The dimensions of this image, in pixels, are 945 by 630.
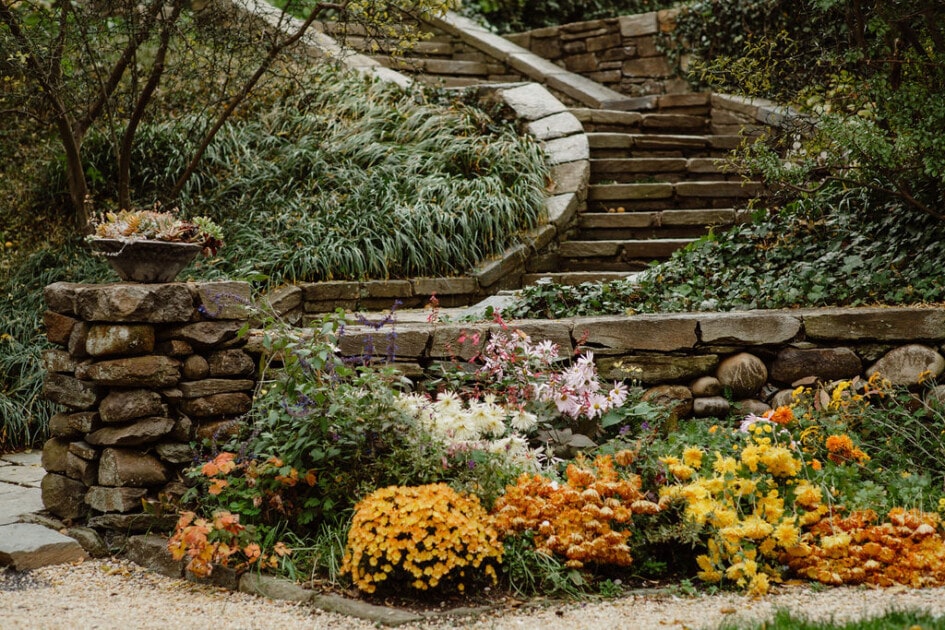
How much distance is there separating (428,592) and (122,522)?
5.02ft

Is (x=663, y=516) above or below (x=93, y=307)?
below

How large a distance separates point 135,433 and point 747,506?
2.54 metres

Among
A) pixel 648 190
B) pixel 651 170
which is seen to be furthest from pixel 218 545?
pixel 651 170

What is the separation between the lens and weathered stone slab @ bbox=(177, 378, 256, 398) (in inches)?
155

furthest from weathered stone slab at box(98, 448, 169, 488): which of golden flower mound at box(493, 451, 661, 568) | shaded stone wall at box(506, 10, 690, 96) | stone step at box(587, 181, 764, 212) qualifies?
shaded stone wall at box(506, 10, 690, 96)

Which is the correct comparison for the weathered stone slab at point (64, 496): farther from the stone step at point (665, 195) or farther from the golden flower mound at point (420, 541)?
the stone step at point (665, 195)

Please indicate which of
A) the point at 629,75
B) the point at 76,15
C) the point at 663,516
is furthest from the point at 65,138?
the point at 629,75

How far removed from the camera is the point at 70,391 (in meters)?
4.00

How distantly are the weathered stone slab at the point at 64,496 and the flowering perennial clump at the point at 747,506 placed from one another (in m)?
2.62

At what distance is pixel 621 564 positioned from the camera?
125 inches

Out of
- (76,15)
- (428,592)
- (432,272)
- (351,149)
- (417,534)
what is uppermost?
(76,15)

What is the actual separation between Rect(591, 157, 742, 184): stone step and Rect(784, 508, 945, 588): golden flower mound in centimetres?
483

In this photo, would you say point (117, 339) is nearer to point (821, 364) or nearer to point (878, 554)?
point (878, 554)

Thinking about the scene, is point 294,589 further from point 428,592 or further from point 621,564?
point 621,564
